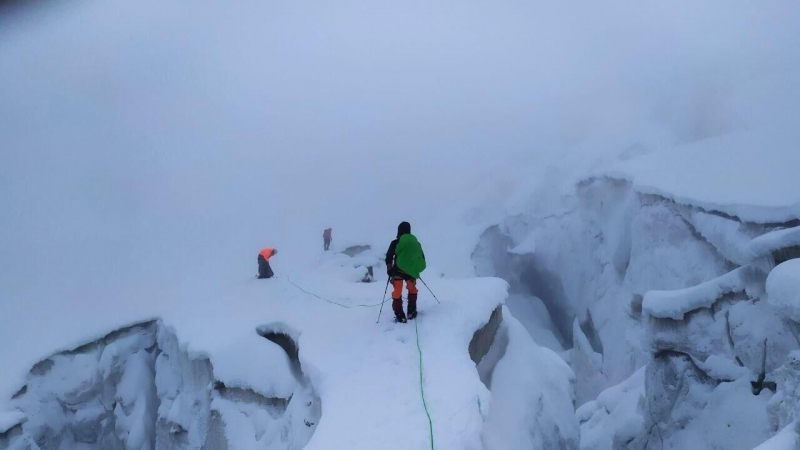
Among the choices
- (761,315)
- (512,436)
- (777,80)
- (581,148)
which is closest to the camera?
(512,436)

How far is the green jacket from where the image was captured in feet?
24.3

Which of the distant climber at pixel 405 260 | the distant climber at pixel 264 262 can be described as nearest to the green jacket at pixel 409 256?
the distant climber at pixel 405 260

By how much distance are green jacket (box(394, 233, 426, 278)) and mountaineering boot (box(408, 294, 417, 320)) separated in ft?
1.39

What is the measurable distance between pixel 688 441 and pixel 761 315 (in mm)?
2511

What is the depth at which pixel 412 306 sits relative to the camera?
7750 millimetres

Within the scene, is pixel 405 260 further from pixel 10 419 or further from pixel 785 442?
pixel 10 419

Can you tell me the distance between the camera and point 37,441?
33.1ft

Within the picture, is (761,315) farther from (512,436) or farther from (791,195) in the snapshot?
(512,436)

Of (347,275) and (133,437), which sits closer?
(133,437)

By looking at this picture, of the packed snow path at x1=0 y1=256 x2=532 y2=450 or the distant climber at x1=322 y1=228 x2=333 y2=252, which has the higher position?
the packed snow path at x1=0 y1=256 x2=532 y2=450

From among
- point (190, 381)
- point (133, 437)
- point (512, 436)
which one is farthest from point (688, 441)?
point (133, 437)

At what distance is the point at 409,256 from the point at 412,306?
0.87 m

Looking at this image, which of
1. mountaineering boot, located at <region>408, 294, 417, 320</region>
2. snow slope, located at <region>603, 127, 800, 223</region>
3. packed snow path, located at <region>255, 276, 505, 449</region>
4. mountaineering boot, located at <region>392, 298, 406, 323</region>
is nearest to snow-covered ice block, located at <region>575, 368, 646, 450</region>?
packed snow path, located at <region>255, 276, 505, 449</region>

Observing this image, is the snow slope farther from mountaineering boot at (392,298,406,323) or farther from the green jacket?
mountaineering boot at (392,298,406,323)
